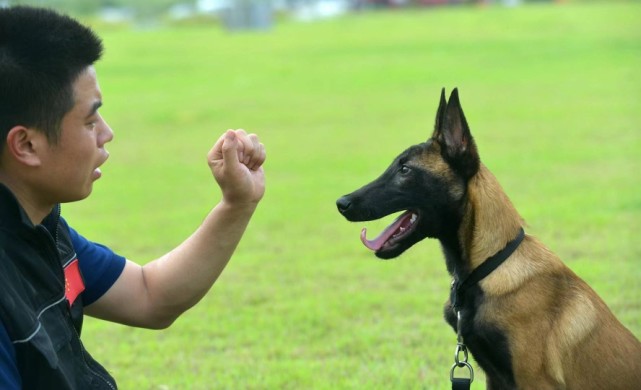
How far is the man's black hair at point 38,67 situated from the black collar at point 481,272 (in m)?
1.87

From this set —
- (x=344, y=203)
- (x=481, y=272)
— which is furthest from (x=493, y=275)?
(x=344, y=203)

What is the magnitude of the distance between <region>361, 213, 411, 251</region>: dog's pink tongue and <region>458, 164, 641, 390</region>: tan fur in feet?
0.83

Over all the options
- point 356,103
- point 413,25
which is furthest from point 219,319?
point 413,25

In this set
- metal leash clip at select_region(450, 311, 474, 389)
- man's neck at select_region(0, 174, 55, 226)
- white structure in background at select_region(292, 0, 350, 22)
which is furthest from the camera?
white structure in background at select_region(292, 0, 350, 22)

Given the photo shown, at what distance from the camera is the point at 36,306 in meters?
2.96

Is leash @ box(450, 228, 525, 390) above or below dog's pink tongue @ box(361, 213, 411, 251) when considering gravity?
below

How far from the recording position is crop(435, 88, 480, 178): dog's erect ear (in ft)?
13.6

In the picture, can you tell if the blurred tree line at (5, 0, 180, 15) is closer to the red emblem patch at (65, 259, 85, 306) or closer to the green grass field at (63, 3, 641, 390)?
the green grass field at (63, 3, 641, 390)

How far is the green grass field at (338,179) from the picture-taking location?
6105 millimetres

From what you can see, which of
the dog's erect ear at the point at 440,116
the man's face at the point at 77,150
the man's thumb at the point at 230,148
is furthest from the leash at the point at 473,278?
the man's face at the point at 77,150

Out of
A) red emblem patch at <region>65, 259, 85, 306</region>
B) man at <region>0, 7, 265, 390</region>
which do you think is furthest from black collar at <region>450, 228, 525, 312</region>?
red emblem patch at <region>65, 259, 85, 306</region>

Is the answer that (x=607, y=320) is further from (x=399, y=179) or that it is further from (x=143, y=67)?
(x=143, y=67)

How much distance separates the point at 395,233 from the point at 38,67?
5.73 ft

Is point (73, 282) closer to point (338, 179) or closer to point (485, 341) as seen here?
Answer: point (485, 341)
